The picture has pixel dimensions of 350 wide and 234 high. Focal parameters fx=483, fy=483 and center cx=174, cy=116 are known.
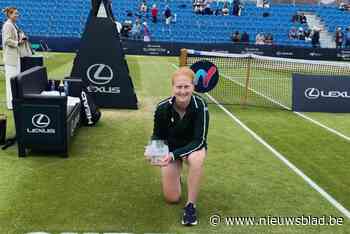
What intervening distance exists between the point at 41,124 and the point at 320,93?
306 inches

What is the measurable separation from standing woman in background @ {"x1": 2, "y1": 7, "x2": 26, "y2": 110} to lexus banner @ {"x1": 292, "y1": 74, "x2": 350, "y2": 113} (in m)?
6.72

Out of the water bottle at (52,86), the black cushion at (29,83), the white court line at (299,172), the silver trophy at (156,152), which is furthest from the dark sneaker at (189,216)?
the water bottle at (52,86)

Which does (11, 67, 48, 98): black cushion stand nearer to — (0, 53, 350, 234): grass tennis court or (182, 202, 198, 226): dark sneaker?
(0, 53, 350, 234): grass tennis court

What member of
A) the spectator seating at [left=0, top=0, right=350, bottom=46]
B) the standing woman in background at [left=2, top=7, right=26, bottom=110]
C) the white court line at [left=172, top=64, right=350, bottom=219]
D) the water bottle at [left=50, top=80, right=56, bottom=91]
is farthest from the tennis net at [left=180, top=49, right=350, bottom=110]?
the spectator seating at [left=0, top=0, right=350, bottom=46]

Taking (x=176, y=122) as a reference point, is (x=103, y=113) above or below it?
below

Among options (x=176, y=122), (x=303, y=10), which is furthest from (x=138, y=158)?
(x=303, y=10)

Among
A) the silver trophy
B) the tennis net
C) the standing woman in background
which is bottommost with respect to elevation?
the tennis net

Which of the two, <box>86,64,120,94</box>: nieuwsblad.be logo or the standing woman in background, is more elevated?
the standing woman in background

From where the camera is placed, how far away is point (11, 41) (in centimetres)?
998

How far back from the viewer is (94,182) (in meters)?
6.30

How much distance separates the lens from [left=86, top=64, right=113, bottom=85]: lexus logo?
35.8ft

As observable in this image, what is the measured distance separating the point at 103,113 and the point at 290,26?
29.2 meters

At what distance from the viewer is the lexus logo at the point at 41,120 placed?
23.1 feet

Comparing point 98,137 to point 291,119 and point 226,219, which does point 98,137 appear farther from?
point 291,119
